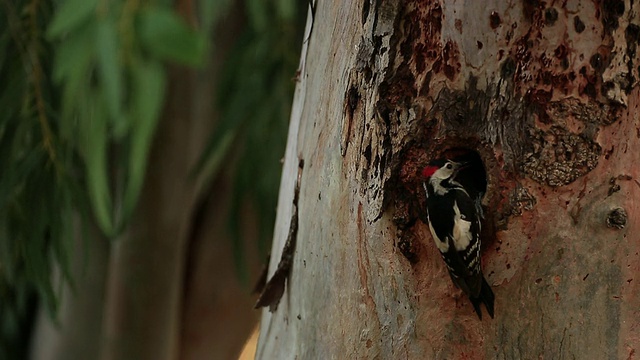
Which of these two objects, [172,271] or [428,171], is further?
[172,271]

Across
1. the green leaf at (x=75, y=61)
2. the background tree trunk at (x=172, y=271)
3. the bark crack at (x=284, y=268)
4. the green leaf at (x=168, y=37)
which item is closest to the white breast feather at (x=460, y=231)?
the bark crack at (x=284, y=268)

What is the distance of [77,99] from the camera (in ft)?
3.80

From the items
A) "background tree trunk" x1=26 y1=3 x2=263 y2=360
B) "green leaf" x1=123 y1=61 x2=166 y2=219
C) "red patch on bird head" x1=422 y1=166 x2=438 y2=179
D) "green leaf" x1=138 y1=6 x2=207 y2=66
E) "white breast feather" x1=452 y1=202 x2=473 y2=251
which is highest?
"green leaf" x1=138 y1=6 x2=207 y2=66

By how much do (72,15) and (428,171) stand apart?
1.72 feet

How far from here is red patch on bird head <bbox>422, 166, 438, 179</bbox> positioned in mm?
588

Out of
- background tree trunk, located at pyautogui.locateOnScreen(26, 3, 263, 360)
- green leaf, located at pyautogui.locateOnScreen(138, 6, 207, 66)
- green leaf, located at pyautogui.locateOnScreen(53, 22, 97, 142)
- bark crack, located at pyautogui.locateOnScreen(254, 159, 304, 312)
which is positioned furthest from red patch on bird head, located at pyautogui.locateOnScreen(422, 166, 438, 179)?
background tree trunk, located at pyautogui.locateOnScreen(26, 3, 263, 360)

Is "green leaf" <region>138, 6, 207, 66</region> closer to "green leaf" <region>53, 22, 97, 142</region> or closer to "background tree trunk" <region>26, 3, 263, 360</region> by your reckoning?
"green leaf" <region>53, 22, 97, 142</region>

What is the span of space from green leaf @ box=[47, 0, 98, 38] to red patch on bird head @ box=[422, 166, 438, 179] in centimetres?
50

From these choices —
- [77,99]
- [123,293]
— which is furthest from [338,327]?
[123,293]

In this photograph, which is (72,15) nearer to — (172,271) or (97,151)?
(97,151)

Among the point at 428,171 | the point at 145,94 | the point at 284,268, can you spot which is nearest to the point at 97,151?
the point at 145,94

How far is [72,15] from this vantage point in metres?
0.97

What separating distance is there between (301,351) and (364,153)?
20 centimetres

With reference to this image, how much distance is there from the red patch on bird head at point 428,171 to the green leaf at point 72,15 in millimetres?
503
